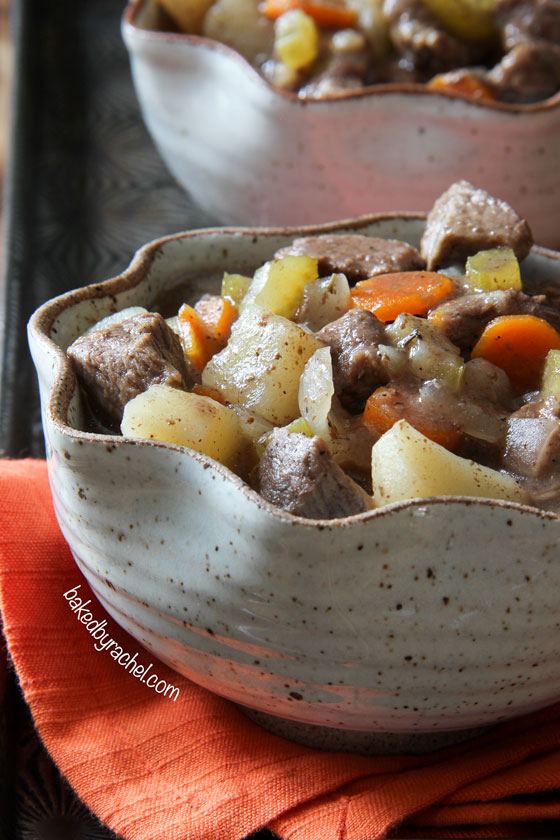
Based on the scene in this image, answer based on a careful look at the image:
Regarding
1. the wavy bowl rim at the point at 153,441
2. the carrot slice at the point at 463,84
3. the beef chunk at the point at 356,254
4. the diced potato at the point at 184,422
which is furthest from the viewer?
the carrot slice at the point at 463,84

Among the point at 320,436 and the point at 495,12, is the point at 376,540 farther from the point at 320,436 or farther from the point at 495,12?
the point at 495,12

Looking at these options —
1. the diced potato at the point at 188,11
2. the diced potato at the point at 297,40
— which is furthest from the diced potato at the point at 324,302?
the diced potato at the point at 188,11

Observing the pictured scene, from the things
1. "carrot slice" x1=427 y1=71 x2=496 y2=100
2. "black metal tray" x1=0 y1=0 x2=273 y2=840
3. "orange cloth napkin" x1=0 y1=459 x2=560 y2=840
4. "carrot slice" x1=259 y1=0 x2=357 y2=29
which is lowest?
"orange cloth napkin" x1=0 y1=459 x2=560 y2=840

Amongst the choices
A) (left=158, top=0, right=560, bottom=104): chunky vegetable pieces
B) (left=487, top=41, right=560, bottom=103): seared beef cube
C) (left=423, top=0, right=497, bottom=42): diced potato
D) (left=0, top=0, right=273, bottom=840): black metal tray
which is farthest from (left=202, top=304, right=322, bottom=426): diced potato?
(left=423, top=0, right=497, bottom=42): diced potato

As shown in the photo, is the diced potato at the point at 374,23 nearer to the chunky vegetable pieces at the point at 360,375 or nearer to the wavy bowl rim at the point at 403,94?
the wavy bowl rim at the point at 403,94

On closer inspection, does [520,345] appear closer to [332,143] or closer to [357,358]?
[357,358]

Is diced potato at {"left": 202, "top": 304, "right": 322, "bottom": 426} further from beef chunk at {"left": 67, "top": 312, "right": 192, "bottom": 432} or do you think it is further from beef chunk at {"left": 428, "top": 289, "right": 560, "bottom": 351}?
beef chunk at {"left": 428, "top": 289, "right": 560, "bottom": 351}
